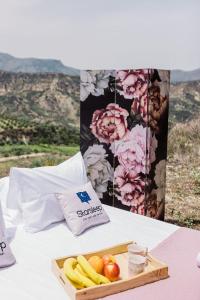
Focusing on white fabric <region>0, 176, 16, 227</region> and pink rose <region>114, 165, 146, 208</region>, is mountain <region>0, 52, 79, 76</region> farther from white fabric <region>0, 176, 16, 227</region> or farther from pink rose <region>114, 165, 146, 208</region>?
white fabric <region>0, 176, 16, 227</region>

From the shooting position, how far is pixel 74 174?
291 centimetres

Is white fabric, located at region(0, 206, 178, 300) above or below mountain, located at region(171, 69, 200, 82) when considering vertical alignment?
below

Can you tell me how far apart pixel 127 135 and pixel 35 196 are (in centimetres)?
102

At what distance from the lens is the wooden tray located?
1.68 meters

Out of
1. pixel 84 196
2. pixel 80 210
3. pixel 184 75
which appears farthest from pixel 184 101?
pixel 80 210

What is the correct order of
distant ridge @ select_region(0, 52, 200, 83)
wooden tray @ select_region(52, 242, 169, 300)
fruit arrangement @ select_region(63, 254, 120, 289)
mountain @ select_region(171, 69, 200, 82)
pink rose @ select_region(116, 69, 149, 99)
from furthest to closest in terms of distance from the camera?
distant ridge @ select_region(0, 52, 200, 83), mountain @ select_region(171, 69, 200, 82), pink rose @ select_region(116, 69, 149, 99), fruit arrangement @ select_region(63, 254, 120, 289), wooden tray @ select_region(52, 242, 169, 300)

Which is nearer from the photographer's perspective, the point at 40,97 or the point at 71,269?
the point at 71,269

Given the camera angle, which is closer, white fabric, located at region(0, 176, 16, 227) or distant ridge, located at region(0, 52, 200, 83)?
Result: white fabric, located at region(0, 176, 16, 227)

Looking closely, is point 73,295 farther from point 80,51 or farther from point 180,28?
point 80,51

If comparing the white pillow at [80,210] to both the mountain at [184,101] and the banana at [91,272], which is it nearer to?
the banana at [91,272]

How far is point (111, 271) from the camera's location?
6.08ft

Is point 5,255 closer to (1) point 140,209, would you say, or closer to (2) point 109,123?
(1) point 140,209

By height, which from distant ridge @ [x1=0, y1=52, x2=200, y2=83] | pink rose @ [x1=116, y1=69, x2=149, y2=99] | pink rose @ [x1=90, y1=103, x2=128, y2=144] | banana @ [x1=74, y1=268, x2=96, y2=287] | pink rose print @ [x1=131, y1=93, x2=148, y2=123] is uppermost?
distant ridge @ [x1=0, y1=52, x2=200, y2=83]

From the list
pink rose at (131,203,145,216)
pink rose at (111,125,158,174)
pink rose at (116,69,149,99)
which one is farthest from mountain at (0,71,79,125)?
pink rose at (131,203,145,216)
